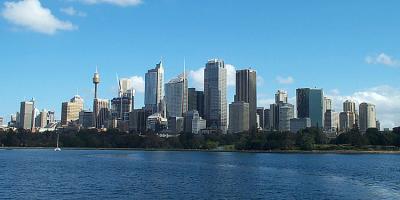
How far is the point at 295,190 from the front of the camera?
69250 millimetres

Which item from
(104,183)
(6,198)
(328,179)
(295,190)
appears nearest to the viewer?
(6,198)

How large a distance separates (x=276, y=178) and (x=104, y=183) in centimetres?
2842

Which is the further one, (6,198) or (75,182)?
(75,182)

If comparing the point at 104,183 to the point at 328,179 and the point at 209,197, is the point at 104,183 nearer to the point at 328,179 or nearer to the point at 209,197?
the point at 209,197

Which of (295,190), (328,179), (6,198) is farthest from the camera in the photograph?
(328,179)

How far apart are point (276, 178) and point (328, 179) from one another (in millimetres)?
8296

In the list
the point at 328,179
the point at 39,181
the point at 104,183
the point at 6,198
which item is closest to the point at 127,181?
the point at 104,183

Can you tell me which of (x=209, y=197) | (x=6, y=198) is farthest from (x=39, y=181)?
(x=209, y=197)

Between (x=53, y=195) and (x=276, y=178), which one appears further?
(x=276, y=178)

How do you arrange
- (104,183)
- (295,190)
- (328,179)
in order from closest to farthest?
(295,190)
(104,183)
(328,179)

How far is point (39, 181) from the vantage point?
256 feet

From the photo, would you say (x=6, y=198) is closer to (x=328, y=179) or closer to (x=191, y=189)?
(x=191, y=189)

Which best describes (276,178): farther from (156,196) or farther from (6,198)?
(6,198)

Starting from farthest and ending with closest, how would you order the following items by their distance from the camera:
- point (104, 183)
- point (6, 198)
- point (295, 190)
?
point (104, 183) < point (295, 190) < point (6, 198)
